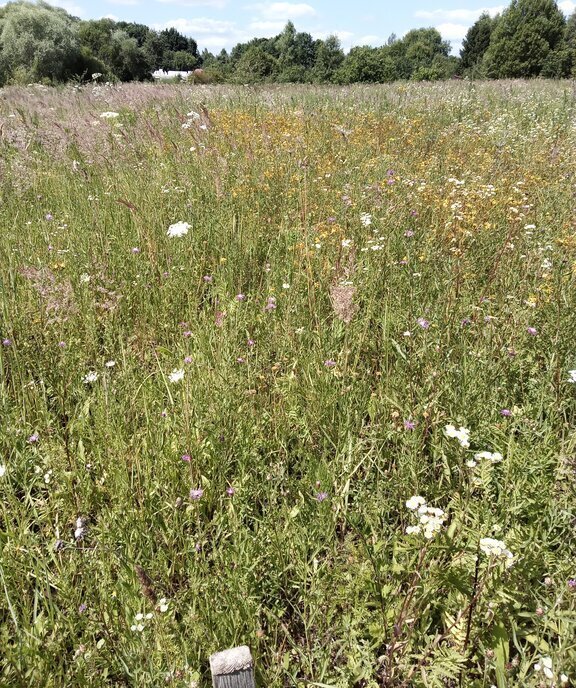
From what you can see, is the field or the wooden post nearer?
the wooden post

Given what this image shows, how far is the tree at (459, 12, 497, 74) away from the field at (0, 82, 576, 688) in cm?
6517

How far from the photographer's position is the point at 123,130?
5770 mm

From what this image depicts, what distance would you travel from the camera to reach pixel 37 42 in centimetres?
2817

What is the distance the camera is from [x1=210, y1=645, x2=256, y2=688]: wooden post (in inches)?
34.0

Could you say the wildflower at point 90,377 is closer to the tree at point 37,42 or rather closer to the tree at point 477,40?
the tree at point 37,42

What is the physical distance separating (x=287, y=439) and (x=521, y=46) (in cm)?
4680

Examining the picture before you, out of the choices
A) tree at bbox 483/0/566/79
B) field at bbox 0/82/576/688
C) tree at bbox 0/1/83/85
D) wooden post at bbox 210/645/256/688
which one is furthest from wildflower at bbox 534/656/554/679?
tree at bbox 483/0/566/79

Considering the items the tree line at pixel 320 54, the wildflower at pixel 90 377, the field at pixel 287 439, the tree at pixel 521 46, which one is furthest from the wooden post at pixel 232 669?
the tree at pixel 521 46

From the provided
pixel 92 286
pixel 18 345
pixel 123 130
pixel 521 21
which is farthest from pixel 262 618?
pixel 521 21

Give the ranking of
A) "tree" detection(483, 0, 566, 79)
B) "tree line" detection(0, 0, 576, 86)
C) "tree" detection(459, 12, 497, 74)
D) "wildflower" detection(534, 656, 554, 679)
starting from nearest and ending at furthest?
"wildflower" detection(534, 656, 554, 679), "tree line" detection(0, 0, 576, 86), "tree" detection(483, 0, 566, 79), "tree" detection(459, 12, 497, 74)

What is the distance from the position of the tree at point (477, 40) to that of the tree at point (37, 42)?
4573cm

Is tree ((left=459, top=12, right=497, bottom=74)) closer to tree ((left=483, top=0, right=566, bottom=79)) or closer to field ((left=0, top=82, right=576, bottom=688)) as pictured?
tree ((left=483, top=0, right=566, bottom=79))

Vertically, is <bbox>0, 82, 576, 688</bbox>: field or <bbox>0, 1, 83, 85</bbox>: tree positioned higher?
<bbox>0, 1, 83, 85</bbox>: tree

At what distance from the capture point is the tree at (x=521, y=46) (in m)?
37.3
